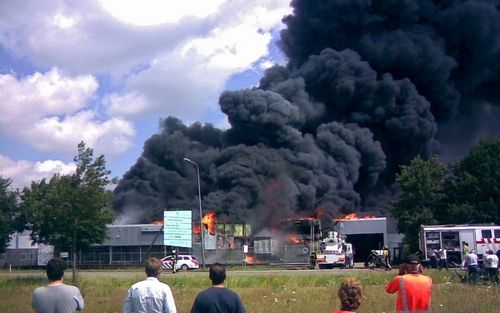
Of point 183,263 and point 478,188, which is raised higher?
point 478,188

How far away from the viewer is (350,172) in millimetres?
65938

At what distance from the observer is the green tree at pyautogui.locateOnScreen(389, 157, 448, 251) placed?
4966 cm

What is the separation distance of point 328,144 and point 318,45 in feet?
45.3

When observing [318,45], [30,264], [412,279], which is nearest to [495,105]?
[318,45]

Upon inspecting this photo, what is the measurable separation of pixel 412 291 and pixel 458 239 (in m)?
33.2

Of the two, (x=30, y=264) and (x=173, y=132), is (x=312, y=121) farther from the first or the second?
(x=30, y=264)

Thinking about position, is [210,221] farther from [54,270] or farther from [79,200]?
[54,270]

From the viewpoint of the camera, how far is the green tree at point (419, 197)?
163 feet

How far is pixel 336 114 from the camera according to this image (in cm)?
7144

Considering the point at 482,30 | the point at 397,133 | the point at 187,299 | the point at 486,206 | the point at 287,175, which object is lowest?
the point at 187,299

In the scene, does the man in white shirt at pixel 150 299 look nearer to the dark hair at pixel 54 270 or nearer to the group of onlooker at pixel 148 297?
the group of onlooker at pixel 148 297

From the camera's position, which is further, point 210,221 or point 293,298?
point 210,221

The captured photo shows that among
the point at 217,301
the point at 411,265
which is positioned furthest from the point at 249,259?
the point at 217,301

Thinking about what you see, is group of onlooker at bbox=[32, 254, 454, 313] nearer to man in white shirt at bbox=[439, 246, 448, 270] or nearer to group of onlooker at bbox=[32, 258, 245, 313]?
group of onlooker at bbox=[32, 258, 245, 313]
